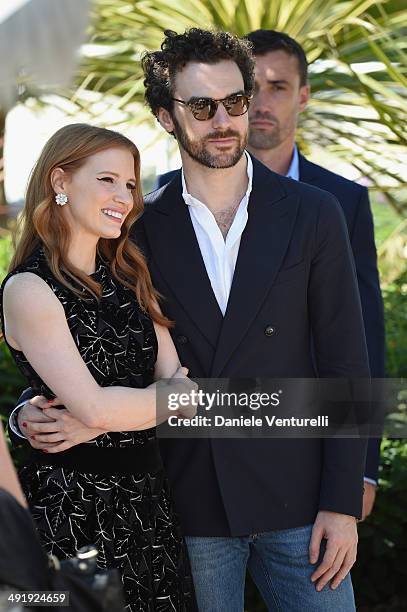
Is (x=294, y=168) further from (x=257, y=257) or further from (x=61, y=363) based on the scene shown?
(x=61, y=363)

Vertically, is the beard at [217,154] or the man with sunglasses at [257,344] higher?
the beard at [217,154]

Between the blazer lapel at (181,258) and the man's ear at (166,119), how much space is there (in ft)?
0.58

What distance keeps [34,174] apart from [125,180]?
0.83 ft

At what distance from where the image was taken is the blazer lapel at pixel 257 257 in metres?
2.79

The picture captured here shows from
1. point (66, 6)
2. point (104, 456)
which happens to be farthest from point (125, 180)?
point (66, 6)

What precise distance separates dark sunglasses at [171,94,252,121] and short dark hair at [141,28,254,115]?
107 millimetres

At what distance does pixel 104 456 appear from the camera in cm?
263

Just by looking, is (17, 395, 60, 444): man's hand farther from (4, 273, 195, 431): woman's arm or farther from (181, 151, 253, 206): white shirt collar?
(181, 151, 253, 206): white shirt collar

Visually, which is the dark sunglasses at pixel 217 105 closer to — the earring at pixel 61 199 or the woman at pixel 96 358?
the woman at pixel 96 358

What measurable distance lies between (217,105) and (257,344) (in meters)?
0.69

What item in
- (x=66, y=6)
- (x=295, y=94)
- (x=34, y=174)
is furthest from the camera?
(x=295, y=94)

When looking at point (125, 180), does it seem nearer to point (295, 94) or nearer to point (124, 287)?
point (124, 287)

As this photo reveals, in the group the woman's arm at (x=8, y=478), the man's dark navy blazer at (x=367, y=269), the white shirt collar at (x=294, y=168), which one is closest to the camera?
the woman's arm at (x=8, y=478)

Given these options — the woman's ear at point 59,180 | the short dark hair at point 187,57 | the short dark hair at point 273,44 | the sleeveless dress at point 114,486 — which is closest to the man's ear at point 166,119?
the short dark hair at point 187,57
